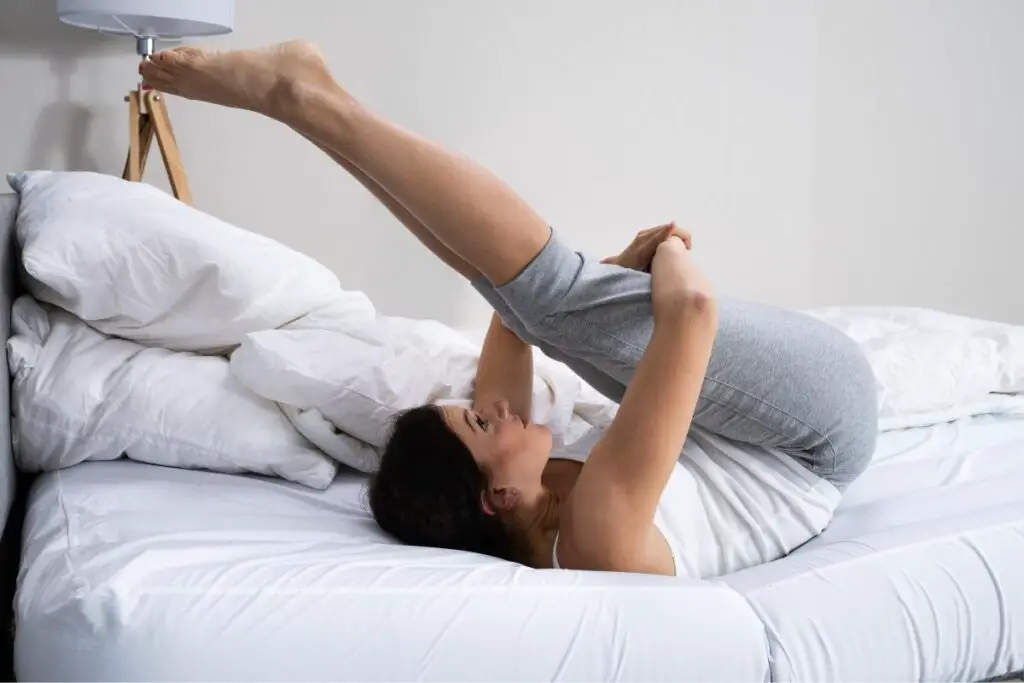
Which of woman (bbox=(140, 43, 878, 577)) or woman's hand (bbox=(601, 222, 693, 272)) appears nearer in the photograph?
woman (bbox=(140, 43, 878, 577))

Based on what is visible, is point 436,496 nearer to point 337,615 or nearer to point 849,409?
point 337,615

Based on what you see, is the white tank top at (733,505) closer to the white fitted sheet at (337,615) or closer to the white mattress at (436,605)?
the white mattress at (436,605)

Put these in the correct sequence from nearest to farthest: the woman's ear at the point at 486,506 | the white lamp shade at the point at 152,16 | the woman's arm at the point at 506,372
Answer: the woman's ear at the point at 486,506 < the woman's arm at the point at 506,372 < the white lamp shade at the point at 152,16

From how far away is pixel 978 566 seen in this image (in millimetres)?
1229

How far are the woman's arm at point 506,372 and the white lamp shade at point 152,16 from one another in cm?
124

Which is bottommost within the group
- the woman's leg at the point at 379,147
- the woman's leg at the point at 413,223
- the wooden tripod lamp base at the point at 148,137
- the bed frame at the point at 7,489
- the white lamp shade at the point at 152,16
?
the bed frame at the point at 7,489

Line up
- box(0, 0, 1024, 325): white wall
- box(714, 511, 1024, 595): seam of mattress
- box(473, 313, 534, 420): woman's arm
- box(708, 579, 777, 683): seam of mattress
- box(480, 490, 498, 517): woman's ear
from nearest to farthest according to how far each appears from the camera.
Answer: box(708, 579, 777, 683): seam of mattress
box(714, 511, 1024, 595): seam of mattress
box(480, 490, 498, 517): woman's ear
box(473, 313, 534, 420): woman's arm
box(0, 0, 1024, 325): white wall

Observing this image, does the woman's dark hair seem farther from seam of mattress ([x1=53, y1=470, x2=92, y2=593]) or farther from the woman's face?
seam of mattress ([x1=53, y1=470, x2=92, y2=593])

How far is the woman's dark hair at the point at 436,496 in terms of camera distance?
4.13 feet

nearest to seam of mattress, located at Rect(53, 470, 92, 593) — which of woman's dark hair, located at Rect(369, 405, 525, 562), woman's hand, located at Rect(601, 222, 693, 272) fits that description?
woman's dark hair, located at Rect(369, 405, 525, 562)

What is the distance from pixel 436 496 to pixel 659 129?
2.29m

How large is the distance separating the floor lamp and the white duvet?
753 mm

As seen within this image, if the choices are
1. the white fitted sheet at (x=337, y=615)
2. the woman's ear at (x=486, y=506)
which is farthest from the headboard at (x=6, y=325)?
the woman's ear at (x=486, y=506)

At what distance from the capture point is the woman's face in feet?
4.29
